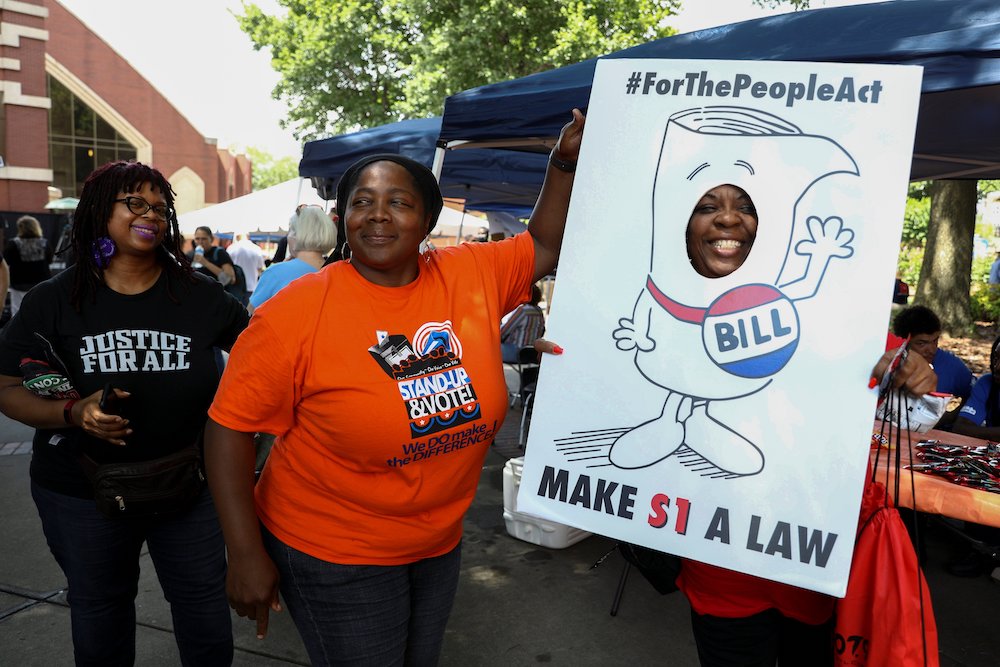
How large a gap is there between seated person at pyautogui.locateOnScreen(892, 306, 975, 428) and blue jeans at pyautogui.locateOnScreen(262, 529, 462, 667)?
3555 millimetres

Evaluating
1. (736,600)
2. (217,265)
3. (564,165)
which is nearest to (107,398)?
(564,165)

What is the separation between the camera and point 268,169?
10206 centimetres

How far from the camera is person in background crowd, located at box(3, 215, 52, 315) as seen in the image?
319 inches

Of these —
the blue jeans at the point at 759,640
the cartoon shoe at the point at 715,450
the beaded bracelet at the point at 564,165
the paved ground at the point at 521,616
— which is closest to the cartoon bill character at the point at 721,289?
the cartoon shoe at the point at 715,450

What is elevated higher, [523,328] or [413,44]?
[413,44]

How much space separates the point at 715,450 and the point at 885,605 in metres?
0.50

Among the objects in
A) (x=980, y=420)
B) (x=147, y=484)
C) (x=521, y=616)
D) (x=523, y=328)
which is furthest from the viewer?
(x=523, y=328)

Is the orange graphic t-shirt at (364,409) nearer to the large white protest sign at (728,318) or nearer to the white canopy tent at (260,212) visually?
the large white protest sign at (728,318)

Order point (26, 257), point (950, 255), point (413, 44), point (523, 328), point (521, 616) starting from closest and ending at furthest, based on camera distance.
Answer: point (521, 616) → point (523, 328) → point (26, 257) → point (950, 255) → point (413, 44)

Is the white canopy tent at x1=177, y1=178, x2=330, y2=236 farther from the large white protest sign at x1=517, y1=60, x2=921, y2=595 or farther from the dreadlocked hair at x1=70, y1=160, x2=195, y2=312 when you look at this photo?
the large white protest sign at x1=517, y1=60, x2=921, y2=595

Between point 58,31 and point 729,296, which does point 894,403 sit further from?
point 58,31

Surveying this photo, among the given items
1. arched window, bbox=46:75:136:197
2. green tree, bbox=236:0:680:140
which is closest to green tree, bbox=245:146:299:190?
arched window, bbox=46:75:136:197

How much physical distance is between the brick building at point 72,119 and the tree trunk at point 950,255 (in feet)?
74.6

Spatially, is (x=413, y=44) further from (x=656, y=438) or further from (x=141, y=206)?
(x=656, y=438)
